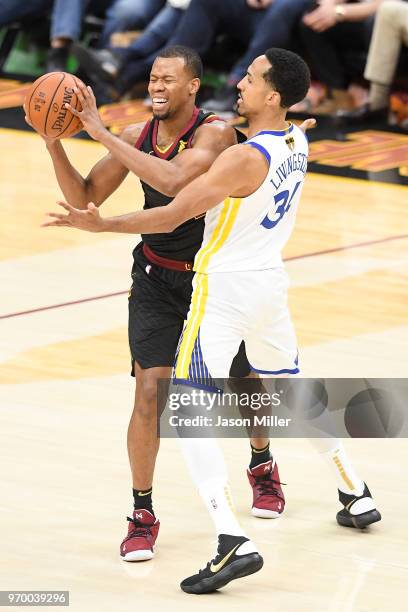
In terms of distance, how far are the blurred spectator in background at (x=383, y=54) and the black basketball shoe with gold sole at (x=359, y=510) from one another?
7817 millimetres

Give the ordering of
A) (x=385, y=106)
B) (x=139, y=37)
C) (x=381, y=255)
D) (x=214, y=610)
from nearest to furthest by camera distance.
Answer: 1. (x=214, y=610)
2. (x=381, y=255)
3. (x=385, y=106)
4. (x=139, y=37)

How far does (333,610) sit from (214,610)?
37 cm

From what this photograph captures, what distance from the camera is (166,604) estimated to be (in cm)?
455

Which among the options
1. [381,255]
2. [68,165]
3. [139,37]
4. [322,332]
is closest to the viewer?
[68,165]

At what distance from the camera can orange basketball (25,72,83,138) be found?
504cm

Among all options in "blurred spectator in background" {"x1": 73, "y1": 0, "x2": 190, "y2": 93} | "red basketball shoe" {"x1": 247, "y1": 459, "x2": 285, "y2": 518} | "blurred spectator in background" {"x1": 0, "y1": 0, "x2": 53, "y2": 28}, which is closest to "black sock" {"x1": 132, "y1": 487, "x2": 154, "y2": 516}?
"red basketball shoe" {"x1": 247, "y1": 459, "x2": 285, "y2": 518}

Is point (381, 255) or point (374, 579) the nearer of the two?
point (374, 579)

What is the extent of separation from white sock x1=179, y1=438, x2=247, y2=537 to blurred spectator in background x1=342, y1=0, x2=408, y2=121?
833 centimetres

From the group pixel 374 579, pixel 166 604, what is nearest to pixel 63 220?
pixel 166 604

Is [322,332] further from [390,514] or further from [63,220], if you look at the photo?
[63,220]

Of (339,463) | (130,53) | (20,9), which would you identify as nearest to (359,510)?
(339,463)

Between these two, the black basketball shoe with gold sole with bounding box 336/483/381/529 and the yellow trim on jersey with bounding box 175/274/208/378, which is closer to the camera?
the yellow trim on jersey with bounding box 175/274/208/378

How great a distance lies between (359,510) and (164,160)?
1.42m

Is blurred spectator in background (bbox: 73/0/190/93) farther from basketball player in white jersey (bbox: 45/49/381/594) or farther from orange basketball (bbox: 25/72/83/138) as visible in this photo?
basketball player in white jersey (bbox: 45/49/381/594)
